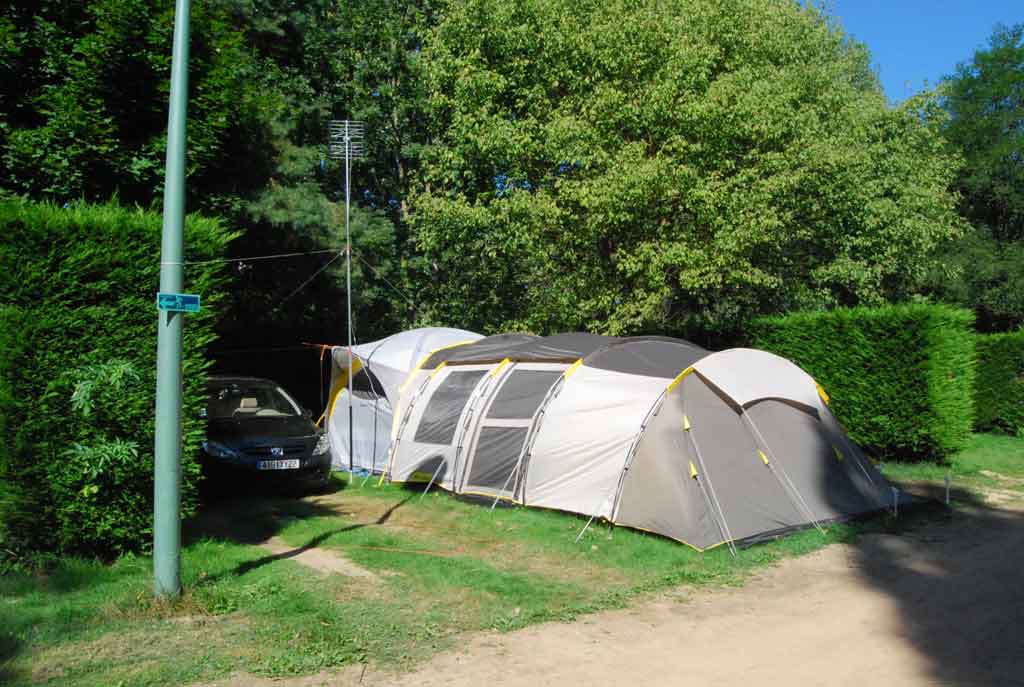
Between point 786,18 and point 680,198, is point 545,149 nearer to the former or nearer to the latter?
point 680,198

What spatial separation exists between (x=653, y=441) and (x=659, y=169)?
664 centimetres

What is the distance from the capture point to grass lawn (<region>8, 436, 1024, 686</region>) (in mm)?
5359

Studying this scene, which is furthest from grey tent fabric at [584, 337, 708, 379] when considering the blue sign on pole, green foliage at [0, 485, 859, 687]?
the blue sign on pole

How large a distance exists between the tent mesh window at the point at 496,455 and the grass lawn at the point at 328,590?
47cm

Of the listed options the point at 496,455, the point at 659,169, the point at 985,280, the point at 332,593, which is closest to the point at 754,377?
the point at 496,455

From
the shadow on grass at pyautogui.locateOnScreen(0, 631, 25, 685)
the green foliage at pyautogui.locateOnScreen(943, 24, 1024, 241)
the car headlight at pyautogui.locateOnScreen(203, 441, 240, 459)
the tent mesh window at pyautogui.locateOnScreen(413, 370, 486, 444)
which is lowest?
the shadow on grass at pyautogui.locateOnScreen(0, 631, 25, 685)

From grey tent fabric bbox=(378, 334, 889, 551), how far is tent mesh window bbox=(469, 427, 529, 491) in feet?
0.06

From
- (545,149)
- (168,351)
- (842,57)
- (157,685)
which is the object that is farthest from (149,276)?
(842,57)

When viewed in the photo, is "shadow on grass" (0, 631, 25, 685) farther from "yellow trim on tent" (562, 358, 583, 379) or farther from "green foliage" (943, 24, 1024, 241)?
"green foliage" (943, 24, 1024, 241)

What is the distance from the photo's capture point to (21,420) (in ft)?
21.5

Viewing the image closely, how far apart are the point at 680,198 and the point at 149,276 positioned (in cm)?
1010

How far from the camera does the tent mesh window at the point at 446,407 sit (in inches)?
452

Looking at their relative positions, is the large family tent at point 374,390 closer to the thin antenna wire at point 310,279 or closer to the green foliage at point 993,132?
the thin antenna wire at point 310,279

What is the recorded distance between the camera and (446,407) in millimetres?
11695
